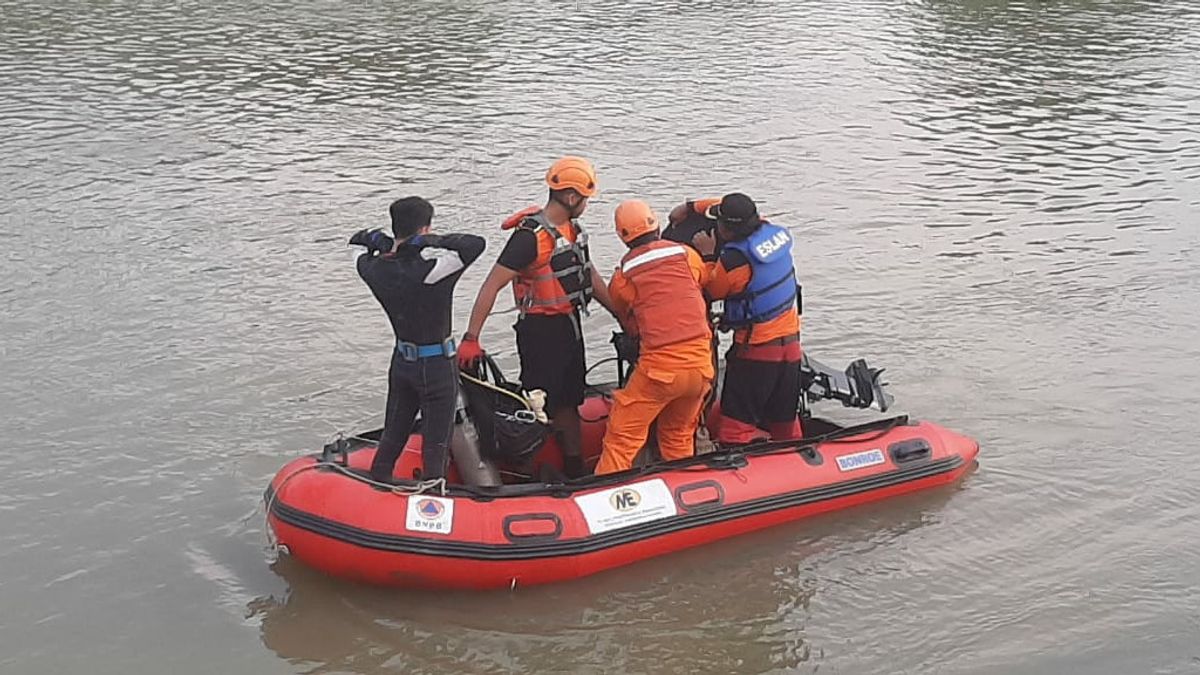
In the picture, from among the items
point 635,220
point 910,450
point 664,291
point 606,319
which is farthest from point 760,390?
point 606,319

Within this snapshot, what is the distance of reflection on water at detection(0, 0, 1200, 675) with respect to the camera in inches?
210

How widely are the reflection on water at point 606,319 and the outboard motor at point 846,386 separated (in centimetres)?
57

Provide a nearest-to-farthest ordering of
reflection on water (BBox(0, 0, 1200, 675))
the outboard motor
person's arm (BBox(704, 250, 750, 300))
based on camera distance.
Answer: reflection on water (BBox(0, 0, 1200, 675)) → person's arm (BBox(704, 250, 750, 300)) → the outboard motor

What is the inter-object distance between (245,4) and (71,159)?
10341 millimetres

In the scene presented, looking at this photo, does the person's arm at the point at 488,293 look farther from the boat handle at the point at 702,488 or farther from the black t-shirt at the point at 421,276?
the boat handle at the point at 702,488

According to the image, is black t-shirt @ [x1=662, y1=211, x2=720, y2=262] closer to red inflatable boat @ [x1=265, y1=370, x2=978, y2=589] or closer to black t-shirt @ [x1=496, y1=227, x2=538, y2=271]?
black t-shirt @ [x1=496, y1=227, x2=538, y2=271]

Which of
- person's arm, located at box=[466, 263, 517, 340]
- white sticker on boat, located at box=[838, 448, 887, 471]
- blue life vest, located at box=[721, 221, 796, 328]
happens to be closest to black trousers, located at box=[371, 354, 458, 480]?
person's arm, located at box=[466, 263, 517, 340]

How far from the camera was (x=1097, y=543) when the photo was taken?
5855 millimetres

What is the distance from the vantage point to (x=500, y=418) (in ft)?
18.6

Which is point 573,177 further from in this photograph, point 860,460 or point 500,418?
point 860,460

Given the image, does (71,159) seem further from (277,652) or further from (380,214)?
(277,652)

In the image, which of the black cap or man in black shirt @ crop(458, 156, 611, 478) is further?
the black cap

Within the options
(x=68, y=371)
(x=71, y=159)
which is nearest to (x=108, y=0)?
(x=71, y=159)

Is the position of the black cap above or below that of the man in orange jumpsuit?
above
